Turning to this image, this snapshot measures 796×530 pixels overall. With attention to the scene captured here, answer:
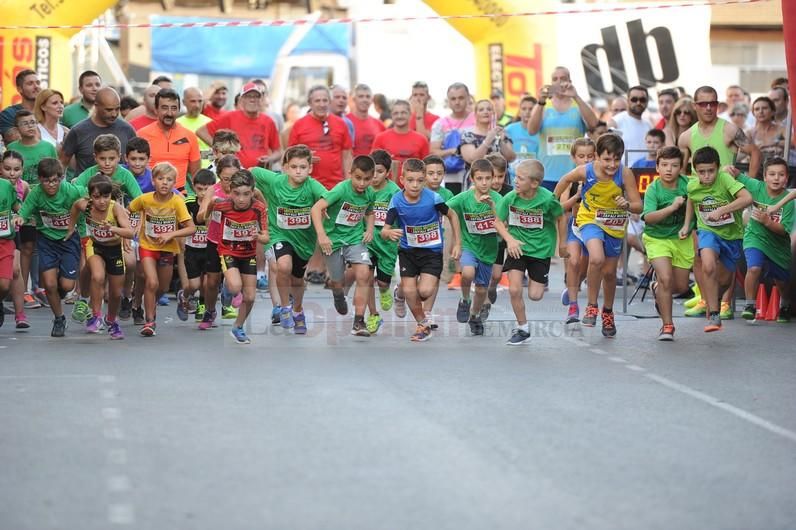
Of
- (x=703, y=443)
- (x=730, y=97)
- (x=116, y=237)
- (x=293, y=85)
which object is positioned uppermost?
(x=293, y=85)

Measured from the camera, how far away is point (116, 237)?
38.1 ft

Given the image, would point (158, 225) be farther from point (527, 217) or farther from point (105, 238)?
point (527, 217)

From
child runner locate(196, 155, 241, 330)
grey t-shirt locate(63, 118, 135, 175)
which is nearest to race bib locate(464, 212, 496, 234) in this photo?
child runner locate(196, 155, 241, 330)

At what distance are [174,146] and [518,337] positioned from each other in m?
4.15

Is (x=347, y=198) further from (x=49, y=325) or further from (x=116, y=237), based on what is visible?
(x=49, y=325)

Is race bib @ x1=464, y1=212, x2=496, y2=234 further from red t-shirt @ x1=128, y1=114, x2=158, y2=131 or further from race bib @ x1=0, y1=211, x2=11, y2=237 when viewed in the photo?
red t-shirt @ x1=128, y1=114, x2=158, y2=131

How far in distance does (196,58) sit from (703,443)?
81.9ft

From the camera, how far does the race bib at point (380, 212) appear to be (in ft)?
40.0

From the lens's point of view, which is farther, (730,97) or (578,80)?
(578,80)

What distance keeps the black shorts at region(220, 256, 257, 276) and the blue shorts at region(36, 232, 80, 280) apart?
140 centimetres

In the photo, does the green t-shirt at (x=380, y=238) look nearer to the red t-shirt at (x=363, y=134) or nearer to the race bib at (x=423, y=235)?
the race bib at (x=423, y=235)

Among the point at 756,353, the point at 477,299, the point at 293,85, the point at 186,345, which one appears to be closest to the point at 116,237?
the point at 186,345

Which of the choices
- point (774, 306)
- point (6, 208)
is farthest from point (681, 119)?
point (6, 208)

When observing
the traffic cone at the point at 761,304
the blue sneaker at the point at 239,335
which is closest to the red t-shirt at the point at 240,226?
the blue sneaker at the point at 239,335
